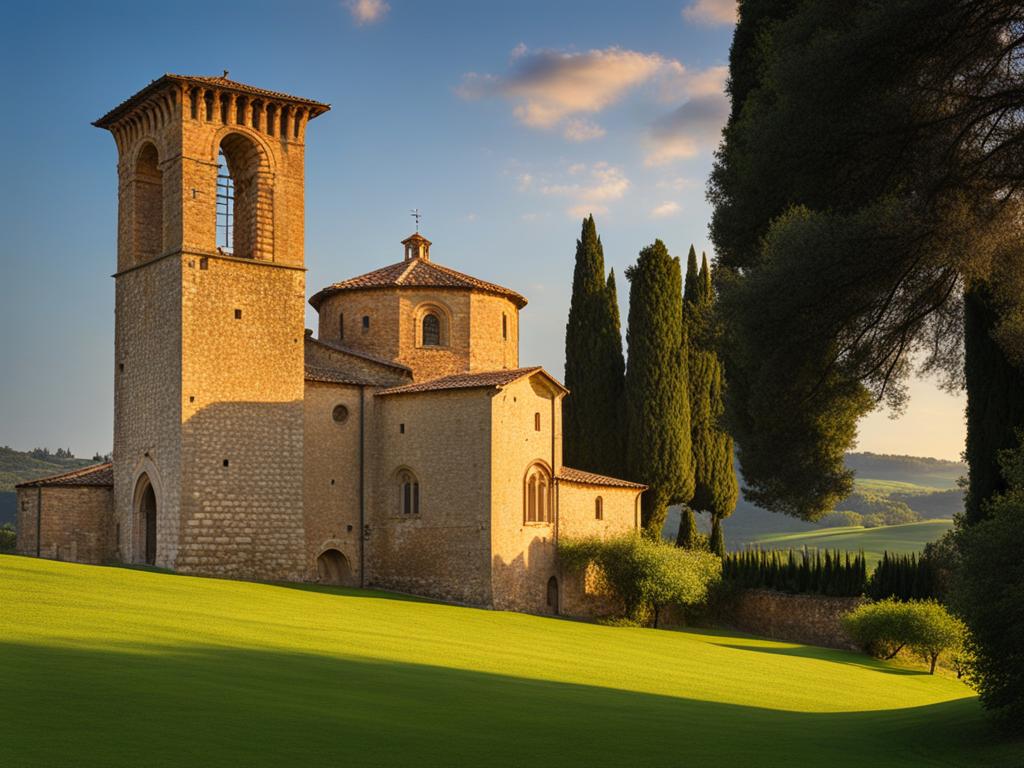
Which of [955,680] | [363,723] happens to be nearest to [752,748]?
[363,723]

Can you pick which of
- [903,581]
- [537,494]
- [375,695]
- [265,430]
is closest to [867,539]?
[903,581]

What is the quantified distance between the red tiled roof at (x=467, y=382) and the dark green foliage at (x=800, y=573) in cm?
1132

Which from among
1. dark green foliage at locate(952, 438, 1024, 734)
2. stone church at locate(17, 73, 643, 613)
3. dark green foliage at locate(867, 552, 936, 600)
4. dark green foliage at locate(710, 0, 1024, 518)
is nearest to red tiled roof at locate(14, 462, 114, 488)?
stone church at locate(17, 73, 643, 613)

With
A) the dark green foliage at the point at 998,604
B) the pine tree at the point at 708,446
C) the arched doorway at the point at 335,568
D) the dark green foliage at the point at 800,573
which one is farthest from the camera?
the pine tree at the point at 708,446

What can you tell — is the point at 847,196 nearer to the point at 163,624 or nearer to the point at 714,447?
the point at 163,624

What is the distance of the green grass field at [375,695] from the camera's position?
11.4 m

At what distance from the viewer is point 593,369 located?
45938 millimetres

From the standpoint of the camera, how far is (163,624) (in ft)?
65.5

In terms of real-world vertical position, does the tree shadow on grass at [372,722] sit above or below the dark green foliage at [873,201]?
below

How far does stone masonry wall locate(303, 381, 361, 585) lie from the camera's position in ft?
119

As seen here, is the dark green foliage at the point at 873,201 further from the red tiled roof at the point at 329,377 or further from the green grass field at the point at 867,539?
the green grass field at the point at 867,539

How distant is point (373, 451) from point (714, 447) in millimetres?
14952

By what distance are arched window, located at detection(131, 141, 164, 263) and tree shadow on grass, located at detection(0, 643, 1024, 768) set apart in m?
21.3

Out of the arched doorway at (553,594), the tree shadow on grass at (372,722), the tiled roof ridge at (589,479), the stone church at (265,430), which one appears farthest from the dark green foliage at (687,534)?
the tree shadow on grass at (372,722)
